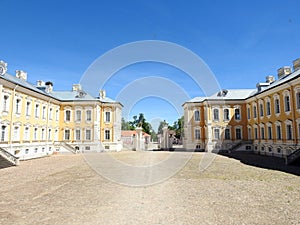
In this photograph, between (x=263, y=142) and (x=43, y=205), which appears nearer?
(x=43, y=205)

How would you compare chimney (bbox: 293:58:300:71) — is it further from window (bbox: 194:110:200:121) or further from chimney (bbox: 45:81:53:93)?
chimney (bbox: 45:81:53:93)

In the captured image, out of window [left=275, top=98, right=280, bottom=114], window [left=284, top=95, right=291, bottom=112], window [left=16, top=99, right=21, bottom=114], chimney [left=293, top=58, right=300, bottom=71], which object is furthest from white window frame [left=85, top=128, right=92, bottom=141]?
chimney [left=293, top=58, right=300, bottom=71]

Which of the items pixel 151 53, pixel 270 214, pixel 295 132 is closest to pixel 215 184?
A: pixel 270 214

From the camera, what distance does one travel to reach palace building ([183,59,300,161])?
2200 centimetres

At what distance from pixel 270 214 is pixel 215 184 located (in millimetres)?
4105

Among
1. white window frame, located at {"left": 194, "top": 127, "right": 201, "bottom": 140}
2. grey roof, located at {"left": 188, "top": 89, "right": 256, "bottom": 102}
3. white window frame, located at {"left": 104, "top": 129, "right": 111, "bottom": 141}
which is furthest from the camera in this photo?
white window frame, located at {"left": 194, "top": 127, "right": 201, "bottom": 140}

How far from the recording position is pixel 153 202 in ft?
24.4

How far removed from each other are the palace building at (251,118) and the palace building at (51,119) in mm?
13100

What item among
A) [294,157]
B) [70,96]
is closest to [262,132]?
[294,157]

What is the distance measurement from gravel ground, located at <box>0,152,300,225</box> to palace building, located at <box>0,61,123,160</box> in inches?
509

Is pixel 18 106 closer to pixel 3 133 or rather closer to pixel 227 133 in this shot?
pixel 3 133

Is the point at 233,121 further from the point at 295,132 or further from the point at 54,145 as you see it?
the point at 54,145

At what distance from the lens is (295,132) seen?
20750 mm

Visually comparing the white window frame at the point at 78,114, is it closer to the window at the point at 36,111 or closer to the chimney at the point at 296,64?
the window at the point at 36,111
